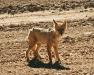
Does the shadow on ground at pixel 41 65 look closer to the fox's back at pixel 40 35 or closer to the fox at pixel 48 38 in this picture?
the fox at pixel 48 38

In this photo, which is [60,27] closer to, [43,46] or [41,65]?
[41,65]

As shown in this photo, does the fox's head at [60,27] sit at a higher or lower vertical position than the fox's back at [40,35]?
higher

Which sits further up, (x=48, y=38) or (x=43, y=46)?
(x=48, y=38)

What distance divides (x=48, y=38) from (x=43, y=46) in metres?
2.70

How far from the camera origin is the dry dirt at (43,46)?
14.2 metres

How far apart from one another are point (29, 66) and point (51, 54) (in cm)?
95

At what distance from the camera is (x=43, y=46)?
17781 millimetres

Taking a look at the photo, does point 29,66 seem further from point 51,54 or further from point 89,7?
point 89,7

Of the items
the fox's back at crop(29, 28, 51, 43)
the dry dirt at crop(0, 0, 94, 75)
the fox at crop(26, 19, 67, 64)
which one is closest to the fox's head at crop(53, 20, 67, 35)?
the fox at crop(26, 19, 67, 64)

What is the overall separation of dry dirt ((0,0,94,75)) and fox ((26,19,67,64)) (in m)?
0.40

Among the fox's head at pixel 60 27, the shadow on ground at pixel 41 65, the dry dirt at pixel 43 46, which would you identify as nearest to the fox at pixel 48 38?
the fox's head at pixel 60 27

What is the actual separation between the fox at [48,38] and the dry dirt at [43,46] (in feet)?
1.32

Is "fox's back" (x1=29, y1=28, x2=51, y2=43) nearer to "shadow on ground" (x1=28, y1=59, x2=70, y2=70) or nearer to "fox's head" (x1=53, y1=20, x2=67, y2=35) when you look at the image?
"fox's head" (x1=53, y1=20, x2=67, y2=35)

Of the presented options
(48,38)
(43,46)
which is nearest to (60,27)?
(48,38)
